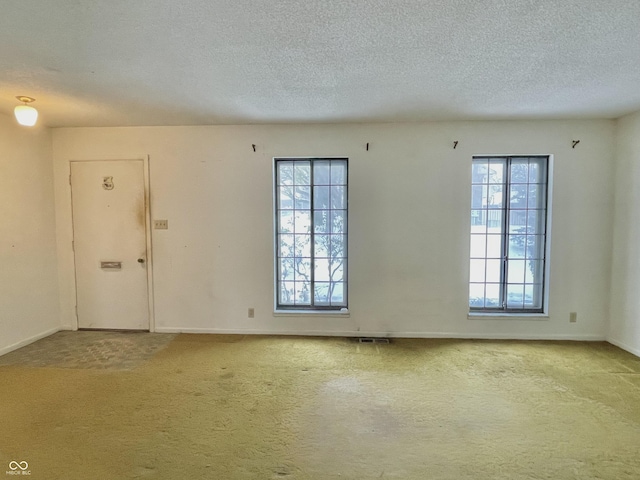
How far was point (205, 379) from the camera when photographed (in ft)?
8.81

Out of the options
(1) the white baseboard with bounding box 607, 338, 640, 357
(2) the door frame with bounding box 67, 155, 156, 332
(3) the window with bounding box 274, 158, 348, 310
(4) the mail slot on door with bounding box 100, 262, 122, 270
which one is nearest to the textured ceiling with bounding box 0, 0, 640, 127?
(2) the door frame with bounding box 67, 155, 156, 332

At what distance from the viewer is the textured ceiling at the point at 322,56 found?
159 centimetres

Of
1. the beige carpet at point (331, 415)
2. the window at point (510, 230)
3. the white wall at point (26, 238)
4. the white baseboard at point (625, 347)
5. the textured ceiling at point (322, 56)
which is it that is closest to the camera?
the textured ceiling at point (322, 56)

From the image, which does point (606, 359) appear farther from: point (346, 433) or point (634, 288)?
point (346, 433)

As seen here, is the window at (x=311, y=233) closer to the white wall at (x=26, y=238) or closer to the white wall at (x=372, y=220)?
the white wall at (x=372, y=220)

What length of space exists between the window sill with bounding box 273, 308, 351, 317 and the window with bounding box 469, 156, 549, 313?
59.9 inches

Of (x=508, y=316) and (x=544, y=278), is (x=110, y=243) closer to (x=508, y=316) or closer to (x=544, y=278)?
(x=508, y=316)

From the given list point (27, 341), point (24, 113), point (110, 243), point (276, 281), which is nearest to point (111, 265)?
point (110, 243)

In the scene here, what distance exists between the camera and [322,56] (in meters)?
2.03

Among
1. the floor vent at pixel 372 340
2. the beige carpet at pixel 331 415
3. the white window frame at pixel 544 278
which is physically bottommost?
the beige carpet at pixel 331 415

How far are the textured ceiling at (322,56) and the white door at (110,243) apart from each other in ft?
2.70

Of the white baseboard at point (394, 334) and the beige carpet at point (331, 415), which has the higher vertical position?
the white baseboard at point (394, 334)

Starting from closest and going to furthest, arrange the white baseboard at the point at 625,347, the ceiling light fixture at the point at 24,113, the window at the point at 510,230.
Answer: the ceiling light fixture at the point at 24,113 < the white baseboard at the point at 625,347 < the window at the point at 510,230

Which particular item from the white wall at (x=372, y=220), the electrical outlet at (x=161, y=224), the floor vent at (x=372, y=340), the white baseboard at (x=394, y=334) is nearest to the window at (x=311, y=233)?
the white wall at (x=372, y=220)
